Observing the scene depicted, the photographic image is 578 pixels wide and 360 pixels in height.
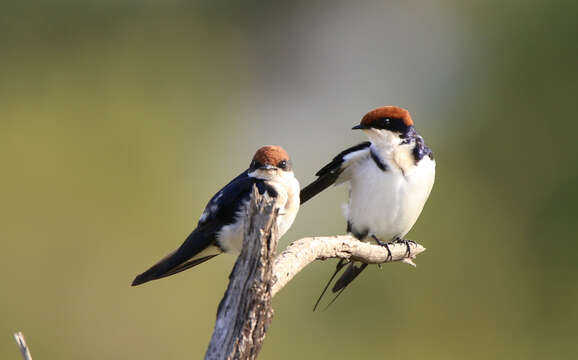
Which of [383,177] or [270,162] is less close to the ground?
[270,162]

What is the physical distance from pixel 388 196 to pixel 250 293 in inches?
71.7

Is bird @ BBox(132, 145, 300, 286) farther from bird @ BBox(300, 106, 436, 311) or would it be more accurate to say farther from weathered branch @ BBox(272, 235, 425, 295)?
bird @ BBox(300, 106, 436, 311)

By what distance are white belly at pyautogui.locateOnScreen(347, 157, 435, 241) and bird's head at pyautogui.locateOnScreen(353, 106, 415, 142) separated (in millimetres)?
181

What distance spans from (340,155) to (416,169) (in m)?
0.45

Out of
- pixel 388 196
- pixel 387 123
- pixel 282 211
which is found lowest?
pixel 388 196

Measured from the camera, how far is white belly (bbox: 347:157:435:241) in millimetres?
3484

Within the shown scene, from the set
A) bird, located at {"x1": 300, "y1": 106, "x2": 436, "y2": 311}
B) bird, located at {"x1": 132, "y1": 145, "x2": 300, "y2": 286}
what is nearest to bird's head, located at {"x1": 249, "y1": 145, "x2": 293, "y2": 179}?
bird, located at {"x1": 132, "y1": 145, "x2": 300, "y2": 286}

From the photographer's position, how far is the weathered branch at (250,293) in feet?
5.92

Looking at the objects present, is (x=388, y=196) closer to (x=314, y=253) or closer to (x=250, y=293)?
(x=314, y=253)

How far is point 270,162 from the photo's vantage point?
267 centimetres

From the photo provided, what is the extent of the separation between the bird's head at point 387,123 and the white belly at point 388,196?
18 centimetres

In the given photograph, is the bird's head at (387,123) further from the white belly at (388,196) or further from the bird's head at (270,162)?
the bird's head at (270,162)

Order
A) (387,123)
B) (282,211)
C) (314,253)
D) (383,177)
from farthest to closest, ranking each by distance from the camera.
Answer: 1. (383,177)
2. (387,123)
3. (282,211)
4. (314,253)

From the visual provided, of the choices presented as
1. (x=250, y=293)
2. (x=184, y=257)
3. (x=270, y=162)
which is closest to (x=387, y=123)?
(x=270, y=162)
